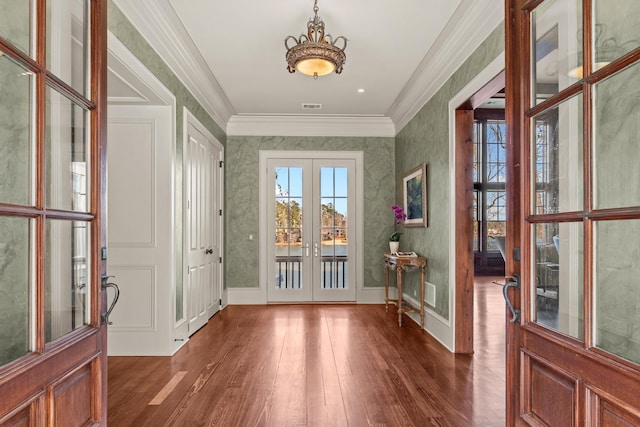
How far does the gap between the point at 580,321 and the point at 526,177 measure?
58 centimetres

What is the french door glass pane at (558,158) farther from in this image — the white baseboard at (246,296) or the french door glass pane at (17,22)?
the white baseboard at (246,296)

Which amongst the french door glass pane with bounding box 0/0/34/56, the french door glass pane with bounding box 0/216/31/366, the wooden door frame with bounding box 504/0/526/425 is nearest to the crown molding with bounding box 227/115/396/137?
the wooden door frame with bounding box 504/0/526/425

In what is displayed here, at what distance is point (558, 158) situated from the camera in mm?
1472

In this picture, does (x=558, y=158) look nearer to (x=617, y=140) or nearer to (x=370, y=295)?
(x=617, y=140)

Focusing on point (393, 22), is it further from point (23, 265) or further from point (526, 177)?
point (23, 265)

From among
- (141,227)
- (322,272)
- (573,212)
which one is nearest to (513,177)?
(573,212)

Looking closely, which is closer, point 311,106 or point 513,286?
point 513,286

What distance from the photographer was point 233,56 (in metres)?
3.99

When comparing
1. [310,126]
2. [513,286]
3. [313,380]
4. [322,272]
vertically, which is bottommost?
[313,380]

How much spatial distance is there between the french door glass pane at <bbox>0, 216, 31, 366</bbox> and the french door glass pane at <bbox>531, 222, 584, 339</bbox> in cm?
180

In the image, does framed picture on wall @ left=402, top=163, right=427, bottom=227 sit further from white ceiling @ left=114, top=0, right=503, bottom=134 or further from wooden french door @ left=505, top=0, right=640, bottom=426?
wooden french door @ left=505, top=0, right=640, bottom=426

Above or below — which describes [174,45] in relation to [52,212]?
above

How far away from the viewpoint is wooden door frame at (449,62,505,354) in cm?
374

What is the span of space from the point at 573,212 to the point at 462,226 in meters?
2.54
